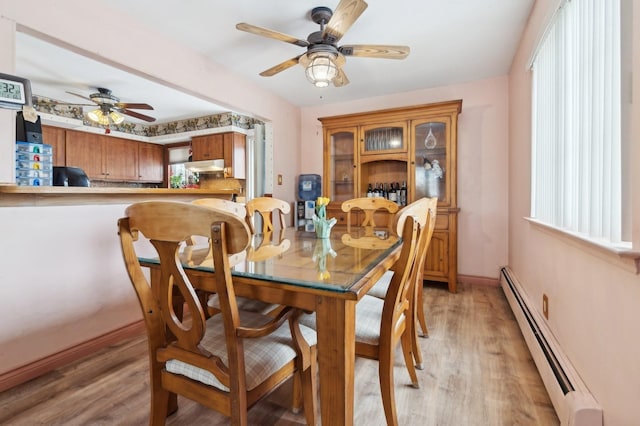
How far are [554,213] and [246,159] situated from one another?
440cm

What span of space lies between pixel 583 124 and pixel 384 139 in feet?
7.60

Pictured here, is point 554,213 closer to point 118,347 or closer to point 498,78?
point 498,78

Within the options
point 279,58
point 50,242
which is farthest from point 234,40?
point 50,242

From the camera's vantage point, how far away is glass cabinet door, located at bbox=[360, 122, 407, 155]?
3.42m

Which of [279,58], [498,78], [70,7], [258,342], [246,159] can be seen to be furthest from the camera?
[246,159]

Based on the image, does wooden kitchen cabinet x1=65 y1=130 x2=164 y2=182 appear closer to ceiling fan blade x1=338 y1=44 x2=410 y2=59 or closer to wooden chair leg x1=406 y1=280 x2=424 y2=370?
ceiling fan blade x1=338 y1=44 x2=410 y2=59

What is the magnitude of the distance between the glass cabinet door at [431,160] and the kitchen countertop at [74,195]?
2278mm

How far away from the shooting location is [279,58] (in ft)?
9.45

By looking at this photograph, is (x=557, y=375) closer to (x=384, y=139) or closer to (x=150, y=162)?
(x=384, y=139)

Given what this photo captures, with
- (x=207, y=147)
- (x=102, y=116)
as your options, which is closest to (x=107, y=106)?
(x=102, y=116)

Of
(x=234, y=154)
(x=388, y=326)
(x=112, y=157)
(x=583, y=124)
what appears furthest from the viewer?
(x=112, y=157)

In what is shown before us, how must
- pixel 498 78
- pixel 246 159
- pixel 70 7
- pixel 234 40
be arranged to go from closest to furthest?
1. pixel 70 7
2. pixel 234 40
3. pixel 498 78
4. pixel 246 159

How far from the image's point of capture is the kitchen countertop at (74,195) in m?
1.55

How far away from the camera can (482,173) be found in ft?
11.1
